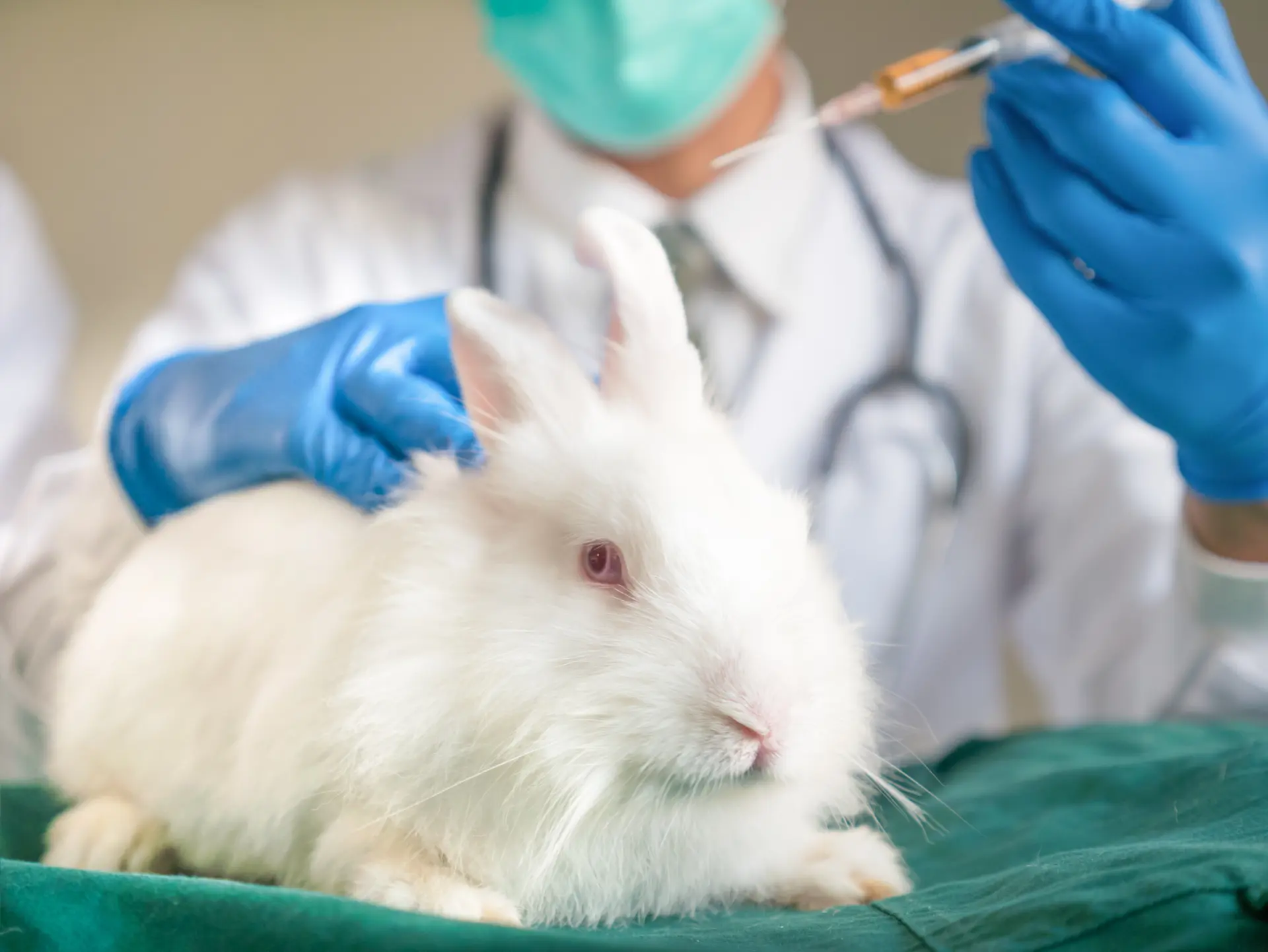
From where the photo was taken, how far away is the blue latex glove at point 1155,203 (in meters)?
0.75

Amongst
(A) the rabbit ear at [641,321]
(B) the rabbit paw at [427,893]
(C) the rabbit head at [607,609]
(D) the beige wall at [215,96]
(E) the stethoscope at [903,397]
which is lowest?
(E) the stethoscope at [903,397]

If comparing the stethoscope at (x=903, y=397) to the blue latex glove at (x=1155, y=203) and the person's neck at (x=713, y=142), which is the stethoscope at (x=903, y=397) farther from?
the blue latex glove at (x=1155, y=203)

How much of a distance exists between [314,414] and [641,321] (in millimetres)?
299

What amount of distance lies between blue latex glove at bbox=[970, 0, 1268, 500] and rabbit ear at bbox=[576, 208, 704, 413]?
381 millimetres

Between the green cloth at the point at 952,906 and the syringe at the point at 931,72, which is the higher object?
the syringe at the point at 931,72

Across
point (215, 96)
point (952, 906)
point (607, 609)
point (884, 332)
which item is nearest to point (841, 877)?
point (952, 906)

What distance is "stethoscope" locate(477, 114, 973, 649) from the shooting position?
1146mm

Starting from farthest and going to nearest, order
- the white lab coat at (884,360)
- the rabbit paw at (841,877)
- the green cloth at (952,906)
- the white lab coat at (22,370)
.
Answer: the white lab coat at (884,360)
the white lab coat at (22,370)
the rabbit paw at (841,877)
the green cloth at (952,906)

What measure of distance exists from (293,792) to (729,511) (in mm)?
295

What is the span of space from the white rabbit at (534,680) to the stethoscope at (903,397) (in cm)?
52

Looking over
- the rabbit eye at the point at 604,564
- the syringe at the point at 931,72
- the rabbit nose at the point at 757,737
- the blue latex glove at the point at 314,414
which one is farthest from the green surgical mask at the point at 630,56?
the rabbit nose at the point at 757,737

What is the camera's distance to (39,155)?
100cm

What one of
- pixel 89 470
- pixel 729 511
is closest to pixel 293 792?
pixel 729 511

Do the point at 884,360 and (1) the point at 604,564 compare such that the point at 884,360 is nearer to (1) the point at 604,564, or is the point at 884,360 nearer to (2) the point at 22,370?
(1) the point at 604,564
